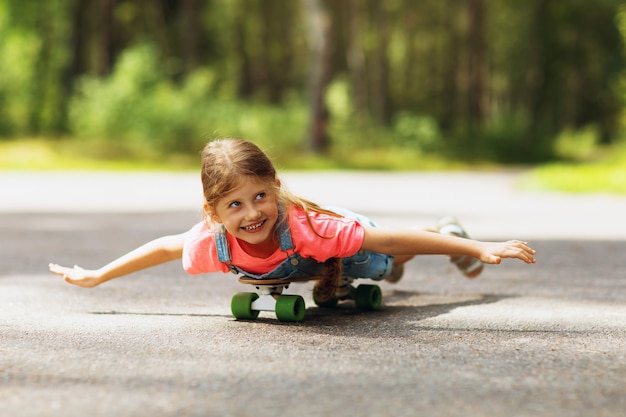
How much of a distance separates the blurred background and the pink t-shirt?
1107cm

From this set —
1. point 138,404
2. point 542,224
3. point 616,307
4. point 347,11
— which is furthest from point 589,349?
point 347,11

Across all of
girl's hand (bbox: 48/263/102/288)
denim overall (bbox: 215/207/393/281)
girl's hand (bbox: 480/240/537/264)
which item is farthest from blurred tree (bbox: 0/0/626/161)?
girl's hand (bbox: 480/240/537/264)

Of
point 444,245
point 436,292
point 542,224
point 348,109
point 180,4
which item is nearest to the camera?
point 444,245

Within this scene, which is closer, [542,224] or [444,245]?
[444,245]

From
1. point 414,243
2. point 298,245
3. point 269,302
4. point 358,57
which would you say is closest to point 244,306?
point 269,302

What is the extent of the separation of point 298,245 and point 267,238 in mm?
147

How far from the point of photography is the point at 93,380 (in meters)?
3.18

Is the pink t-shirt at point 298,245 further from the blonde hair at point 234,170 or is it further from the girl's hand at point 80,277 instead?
the girl's hand at point 80,277

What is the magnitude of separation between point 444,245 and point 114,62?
30590mm

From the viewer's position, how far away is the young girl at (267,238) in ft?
13.9

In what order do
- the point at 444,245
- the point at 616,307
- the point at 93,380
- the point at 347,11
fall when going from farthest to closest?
the point at 347,11, the point at 616,307, the point at 444,245, the point at 93,380

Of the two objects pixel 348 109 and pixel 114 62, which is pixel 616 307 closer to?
pixel 348 109

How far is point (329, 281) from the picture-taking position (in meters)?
4.57

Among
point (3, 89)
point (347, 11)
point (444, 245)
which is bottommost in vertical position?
point (444, 245)
